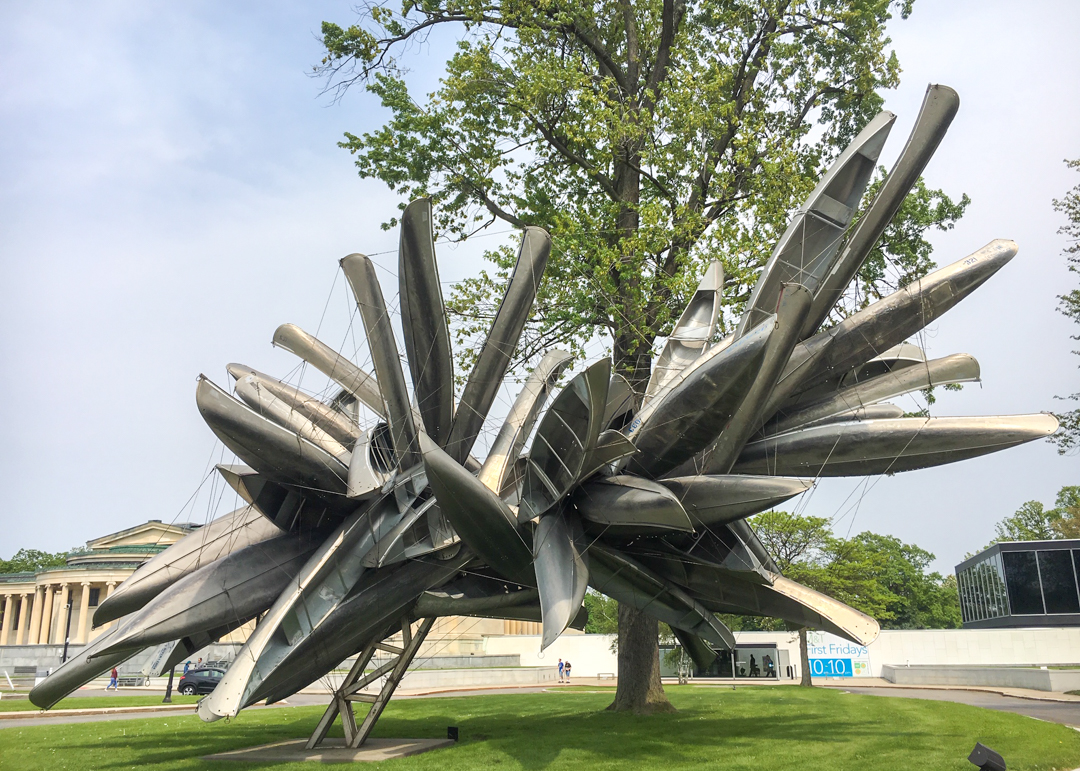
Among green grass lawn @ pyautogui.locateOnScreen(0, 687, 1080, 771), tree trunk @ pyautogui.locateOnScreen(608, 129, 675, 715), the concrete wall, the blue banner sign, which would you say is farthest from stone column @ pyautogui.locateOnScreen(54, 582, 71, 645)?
tree trunk @ pyautogui.locateOnScreen(608, 129, 675, 715)

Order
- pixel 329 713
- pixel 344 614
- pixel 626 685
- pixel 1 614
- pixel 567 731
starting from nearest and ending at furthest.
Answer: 1. pixel 344 614
2. pixel 329 713
3. pixel 567 731
4. pixel 626 685
5. pixel 1 614

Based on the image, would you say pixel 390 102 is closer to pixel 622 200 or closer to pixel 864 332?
pixel 622 200

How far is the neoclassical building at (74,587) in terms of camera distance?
6275 centimetres

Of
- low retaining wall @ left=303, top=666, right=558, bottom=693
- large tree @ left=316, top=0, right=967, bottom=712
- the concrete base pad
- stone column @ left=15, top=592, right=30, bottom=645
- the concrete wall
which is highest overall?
large tree @ left=316, top=0, right=967, bottom=712

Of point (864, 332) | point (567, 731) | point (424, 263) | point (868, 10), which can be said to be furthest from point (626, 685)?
point (868, 10)

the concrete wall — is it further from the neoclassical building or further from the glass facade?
the glass facade

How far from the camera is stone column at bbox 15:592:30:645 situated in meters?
67.9

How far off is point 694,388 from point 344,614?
5446 millimetres

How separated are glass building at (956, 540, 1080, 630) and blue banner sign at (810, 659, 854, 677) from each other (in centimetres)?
820

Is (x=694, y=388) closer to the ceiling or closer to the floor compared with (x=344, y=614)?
closer to the ceiling

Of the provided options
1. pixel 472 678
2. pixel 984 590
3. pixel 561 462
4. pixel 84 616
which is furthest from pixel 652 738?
pixel 84 616

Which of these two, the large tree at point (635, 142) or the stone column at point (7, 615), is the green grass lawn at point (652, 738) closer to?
the large tree at point (635, 142)

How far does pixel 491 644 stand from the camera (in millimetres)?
59781

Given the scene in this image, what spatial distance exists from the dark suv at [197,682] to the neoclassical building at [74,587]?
2710 cm
